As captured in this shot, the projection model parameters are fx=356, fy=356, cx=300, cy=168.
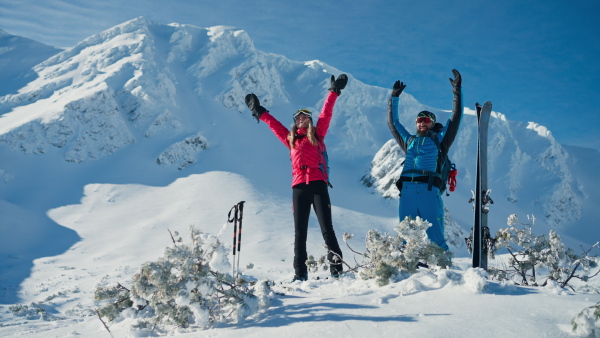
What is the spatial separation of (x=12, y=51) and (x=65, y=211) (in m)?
50.4

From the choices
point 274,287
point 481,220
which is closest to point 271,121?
point 274,287

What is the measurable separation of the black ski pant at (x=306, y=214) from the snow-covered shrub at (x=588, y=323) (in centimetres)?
271

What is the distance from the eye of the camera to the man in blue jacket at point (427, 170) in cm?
443

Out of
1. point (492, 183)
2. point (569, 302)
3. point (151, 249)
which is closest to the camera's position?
point (569, 302)

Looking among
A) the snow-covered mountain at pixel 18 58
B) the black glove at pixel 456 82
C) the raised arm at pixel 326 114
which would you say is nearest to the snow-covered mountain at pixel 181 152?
the snow-covered mountain at pixel 18 58

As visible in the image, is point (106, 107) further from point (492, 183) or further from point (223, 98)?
point (492, 183)

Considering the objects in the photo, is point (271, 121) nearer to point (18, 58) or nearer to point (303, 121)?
point (303, 121)

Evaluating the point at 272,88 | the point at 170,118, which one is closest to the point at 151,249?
the point at 170,118

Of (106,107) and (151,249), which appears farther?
(106,107)

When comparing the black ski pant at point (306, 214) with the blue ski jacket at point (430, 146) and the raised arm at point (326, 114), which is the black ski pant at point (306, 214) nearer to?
the raised arm at point (326, 114)

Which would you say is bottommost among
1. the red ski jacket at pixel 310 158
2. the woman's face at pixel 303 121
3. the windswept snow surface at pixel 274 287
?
the windswept snow surface at pixel 274 287

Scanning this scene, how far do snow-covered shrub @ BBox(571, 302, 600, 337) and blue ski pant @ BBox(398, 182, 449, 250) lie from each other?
2374 millimetres

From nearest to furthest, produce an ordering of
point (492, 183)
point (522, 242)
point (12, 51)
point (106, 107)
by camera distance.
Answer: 1. point (522, 242)
2. point (106, 107)
3. point (12, 51)
4. point (492, 183)

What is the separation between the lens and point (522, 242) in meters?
4.93
